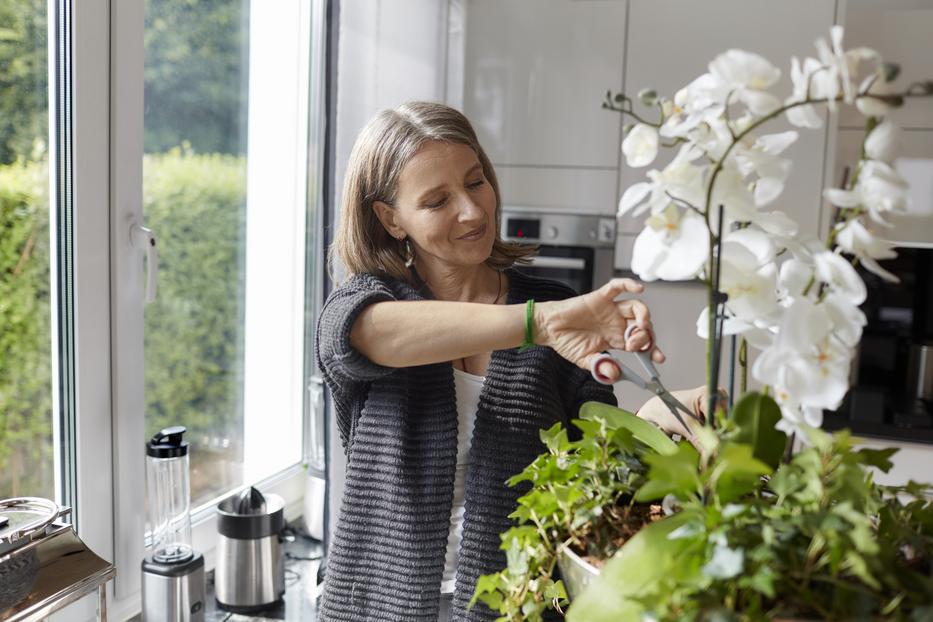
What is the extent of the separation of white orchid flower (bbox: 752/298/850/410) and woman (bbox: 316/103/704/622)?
666 mm

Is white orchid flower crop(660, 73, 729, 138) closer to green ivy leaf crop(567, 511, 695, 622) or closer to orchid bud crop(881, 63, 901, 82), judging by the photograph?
orchid bud crop(881, 63, 901, 82)

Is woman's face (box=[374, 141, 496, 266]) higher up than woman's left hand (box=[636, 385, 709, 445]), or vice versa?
woman's face (box=[374, 141, 496, 266])

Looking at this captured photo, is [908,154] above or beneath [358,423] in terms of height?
above

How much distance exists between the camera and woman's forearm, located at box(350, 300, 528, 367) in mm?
1010

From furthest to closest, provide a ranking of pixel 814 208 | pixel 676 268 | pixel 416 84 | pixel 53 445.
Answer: pixel 814 208 → pixel 416 84 → pixel 53 445 → pixel 676 268

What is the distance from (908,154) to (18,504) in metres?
2.57

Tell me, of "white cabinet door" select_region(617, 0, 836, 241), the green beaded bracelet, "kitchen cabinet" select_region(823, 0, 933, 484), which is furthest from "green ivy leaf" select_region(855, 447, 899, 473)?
"kitchen cabinet" select_region(823, 0, 933, 484)

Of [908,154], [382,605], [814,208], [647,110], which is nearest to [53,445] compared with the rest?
[382,605]

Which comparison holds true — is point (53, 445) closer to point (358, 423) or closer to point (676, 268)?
point (358, 423)

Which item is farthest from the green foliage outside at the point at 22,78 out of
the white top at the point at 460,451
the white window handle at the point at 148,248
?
the white top at the point at 460,451

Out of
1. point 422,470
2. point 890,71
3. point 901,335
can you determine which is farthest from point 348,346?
point 901,335

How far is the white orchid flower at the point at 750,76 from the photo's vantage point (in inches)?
20.9

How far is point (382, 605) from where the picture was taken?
127 centimetres

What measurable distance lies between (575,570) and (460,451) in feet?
2.42
